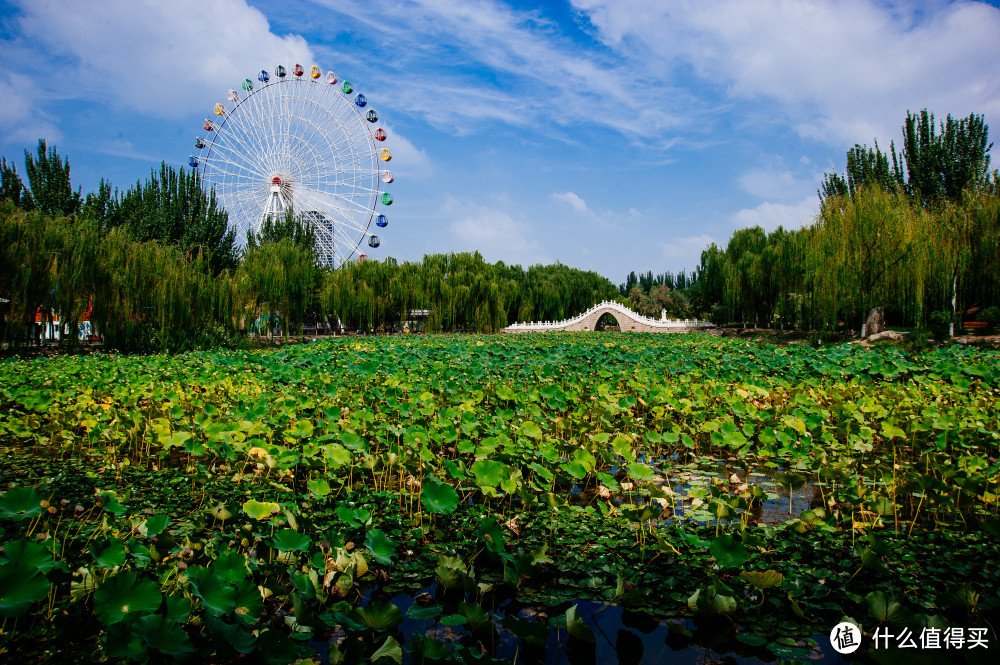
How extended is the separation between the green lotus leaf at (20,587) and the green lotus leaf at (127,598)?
0.55 ft

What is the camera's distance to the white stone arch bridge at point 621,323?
3535 cm

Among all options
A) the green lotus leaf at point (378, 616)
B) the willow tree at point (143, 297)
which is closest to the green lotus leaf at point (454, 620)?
the green lotus leaf at point (378, 616)

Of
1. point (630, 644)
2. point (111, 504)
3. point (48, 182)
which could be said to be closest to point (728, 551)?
point (630, 644)

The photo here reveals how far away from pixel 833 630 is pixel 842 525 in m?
1.27

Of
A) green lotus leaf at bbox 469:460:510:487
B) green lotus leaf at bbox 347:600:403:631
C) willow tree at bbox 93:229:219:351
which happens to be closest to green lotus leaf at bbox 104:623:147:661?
green lotus leaf at bbox 347:600:403:631

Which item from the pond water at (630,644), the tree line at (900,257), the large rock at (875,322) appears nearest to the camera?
the pond water at (630,644)

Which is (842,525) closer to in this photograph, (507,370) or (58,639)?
(58,639)

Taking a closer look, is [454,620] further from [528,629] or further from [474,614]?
[528,629]

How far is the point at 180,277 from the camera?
14641 millimetres

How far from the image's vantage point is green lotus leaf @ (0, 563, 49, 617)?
56.4 inches

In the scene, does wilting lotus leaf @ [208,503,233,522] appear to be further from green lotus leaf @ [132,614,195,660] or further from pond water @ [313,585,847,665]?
green lotus leaf @ [132,614,195,660]

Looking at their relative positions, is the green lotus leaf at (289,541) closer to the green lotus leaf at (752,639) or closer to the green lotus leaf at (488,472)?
the green lotus leaf at (488,472)

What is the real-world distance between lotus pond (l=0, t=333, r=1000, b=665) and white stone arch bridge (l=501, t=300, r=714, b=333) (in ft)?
102

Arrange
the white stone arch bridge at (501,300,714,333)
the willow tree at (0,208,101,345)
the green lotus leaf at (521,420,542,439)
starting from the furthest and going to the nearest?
the white stone arch bridge at (501,300,714,333), the willow tree at (0,208,101,345), the green lotus leaf at (521,420,542,439)
